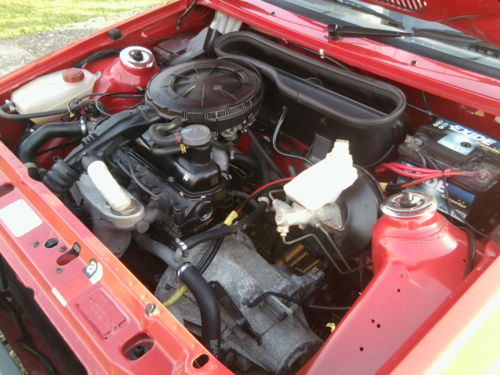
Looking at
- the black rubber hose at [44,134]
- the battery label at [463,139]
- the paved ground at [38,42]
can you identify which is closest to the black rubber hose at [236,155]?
the black rubber hose at [44,134]

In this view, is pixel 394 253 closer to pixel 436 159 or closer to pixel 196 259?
pixel 436 159

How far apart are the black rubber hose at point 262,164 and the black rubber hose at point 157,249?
0.42m

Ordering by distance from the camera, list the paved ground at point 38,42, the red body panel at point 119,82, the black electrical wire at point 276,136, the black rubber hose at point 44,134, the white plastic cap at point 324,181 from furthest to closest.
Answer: the paved ground at point 38,42 < the red body panel at point 119,82 < the black rubber hose at point 44,134 < the black electrical wire at point 276,136 < the white plastic cap at point 324,181

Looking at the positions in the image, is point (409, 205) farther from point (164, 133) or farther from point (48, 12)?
point (48, 12)

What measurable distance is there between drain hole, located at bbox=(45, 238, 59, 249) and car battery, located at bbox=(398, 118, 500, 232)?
103 centimetres

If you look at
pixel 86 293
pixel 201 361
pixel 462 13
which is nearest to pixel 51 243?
pixel 86 293

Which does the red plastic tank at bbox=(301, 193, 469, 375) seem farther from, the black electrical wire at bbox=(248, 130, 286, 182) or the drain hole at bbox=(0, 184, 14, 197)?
the drain hole at bbox=(0, 184, 14, 197)

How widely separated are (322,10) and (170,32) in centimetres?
80

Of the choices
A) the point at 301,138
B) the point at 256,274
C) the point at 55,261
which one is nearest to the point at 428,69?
the point at 301,138

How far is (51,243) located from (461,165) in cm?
116

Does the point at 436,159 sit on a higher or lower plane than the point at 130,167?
higher

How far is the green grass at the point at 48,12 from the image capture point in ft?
17.2

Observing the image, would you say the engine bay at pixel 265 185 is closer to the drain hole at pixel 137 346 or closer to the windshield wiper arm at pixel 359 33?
the drain hole at pixel 137 346

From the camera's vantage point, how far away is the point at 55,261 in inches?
47.3
